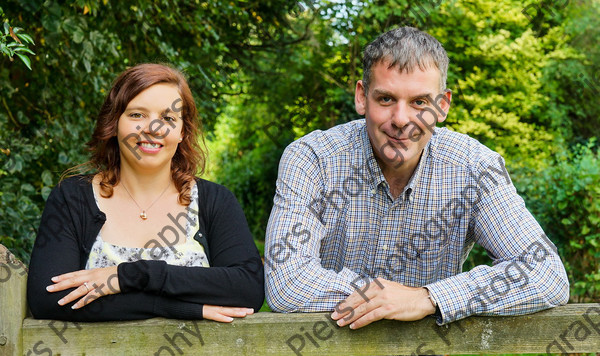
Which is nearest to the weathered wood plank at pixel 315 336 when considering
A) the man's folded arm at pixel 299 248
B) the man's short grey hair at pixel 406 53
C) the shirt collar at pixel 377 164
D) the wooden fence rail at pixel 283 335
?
the wooden fence rail at pixel 283 335

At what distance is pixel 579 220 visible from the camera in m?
4.59

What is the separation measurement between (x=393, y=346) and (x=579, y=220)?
10.5 feet

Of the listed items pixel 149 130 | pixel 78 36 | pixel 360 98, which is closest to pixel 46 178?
pixel 78 36

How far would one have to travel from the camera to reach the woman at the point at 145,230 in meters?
1.87

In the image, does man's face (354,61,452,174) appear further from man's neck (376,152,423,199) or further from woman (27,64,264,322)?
woman (27,64,264,322)

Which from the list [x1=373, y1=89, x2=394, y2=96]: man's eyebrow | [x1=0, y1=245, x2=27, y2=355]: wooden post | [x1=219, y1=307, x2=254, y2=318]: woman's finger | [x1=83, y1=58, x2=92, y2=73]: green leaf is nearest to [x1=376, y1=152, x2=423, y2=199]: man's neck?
[x1=373, y1=89, x2=394, y2=96]: man's eyebrow

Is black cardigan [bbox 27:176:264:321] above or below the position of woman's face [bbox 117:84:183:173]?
below

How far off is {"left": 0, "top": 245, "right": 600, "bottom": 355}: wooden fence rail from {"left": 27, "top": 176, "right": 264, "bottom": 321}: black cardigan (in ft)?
0.14

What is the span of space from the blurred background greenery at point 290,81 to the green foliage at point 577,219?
0.4 inches

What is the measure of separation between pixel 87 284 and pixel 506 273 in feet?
4.12

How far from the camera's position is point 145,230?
218cm

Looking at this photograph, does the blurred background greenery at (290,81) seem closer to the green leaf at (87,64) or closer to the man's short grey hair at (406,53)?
the green leaf at (87,64)

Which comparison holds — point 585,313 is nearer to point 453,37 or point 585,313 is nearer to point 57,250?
point 57,250

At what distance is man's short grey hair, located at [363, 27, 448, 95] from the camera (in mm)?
2303
